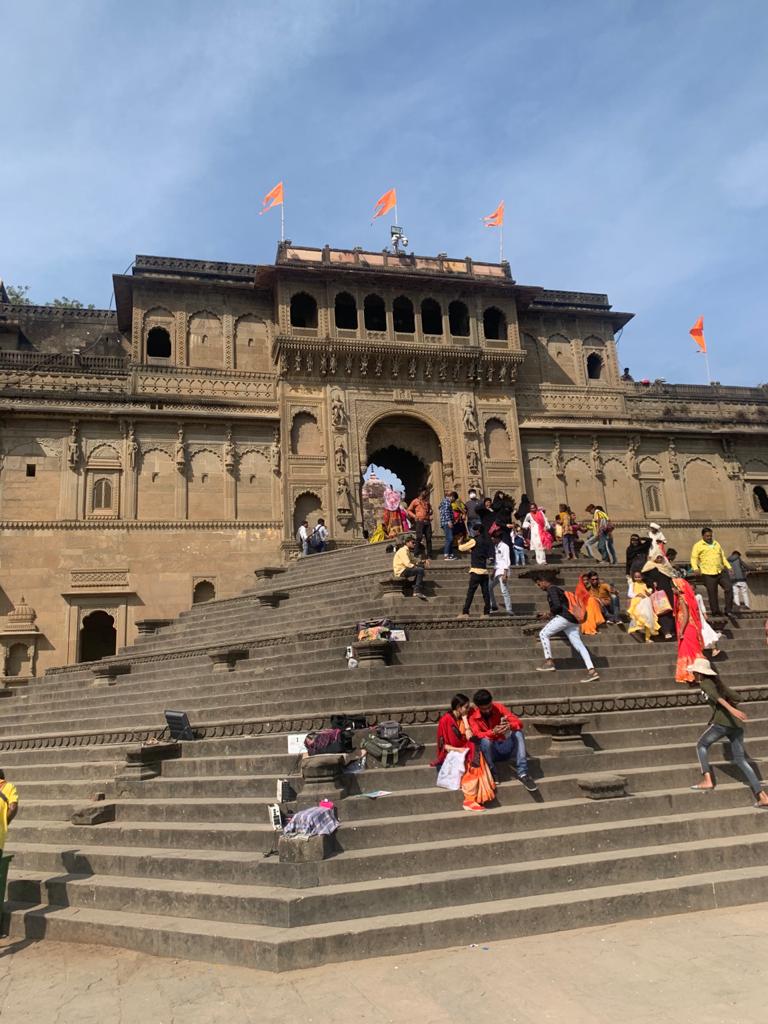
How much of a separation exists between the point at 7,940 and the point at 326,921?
3068mm

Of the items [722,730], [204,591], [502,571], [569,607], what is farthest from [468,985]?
[204,591]

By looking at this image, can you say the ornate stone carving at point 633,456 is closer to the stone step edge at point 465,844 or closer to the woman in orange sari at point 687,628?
the woman in orange sari at point 687,628

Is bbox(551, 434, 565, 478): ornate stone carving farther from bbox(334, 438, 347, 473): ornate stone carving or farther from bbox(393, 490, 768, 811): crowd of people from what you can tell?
bbox(334, 438, 347, 473): ornate stone carving

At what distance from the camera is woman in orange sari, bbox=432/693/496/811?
273 inches

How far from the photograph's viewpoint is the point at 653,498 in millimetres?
30078

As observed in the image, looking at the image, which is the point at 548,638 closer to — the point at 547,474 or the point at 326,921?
the point at 326,921

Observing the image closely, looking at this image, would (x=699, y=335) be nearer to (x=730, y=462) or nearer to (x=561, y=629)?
(x=730, y=462)

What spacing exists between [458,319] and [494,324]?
63.2 inches

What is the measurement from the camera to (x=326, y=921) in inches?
219

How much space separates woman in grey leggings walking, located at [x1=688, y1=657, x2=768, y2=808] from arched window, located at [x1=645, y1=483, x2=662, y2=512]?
2347 centimetres

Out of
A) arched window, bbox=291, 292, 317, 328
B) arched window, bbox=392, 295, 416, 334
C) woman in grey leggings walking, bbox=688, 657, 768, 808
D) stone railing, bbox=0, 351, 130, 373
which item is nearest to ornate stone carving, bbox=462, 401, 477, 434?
arched window, bbox=392, 295, 416, 334

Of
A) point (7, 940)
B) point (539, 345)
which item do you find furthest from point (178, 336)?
point (7, 940)

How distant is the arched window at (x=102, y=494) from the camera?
24.6 meters

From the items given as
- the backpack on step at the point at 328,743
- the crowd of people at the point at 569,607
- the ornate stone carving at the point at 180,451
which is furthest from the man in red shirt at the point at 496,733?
the ornate stone carving at the point at 180,451
